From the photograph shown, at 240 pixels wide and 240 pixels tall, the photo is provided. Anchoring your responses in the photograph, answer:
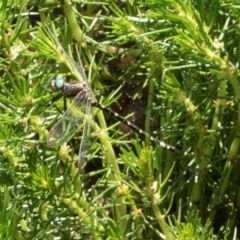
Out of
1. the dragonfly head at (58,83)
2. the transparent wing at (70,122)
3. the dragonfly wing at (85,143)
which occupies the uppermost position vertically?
the dragonfly head at (58,83)

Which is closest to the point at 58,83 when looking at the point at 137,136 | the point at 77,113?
the point at 77,113

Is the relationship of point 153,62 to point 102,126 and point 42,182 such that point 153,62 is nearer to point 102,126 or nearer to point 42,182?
point 102,126

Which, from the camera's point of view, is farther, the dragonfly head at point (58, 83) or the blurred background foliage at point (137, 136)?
the dragonfly head at point (58, 83)

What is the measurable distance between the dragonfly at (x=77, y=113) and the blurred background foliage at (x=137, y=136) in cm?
1

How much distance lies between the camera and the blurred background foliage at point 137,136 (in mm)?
899

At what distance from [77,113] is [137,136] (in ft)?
0.54

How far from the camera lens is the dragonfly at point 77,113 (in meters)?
0.97

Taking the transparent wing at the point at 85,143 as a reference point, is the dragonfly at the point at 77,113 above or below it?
above

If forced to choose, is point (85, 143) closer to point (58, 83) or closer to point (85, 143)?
point (85, 143)

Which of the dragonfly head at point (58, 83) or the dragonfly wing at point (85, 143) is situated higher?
the dragonfly head at point (58, 83)

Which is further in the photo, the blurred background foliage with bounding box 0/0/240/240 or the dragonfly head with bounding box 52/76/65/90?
the dragonfly head with bounding box 52/76/65/90

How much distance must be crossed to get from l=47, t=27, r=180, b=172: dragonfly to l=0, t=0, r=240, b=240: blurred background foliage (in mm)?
14

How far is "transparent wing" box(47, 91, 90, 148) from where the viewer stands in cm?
96

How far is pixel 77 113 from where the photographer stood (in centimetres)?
105
